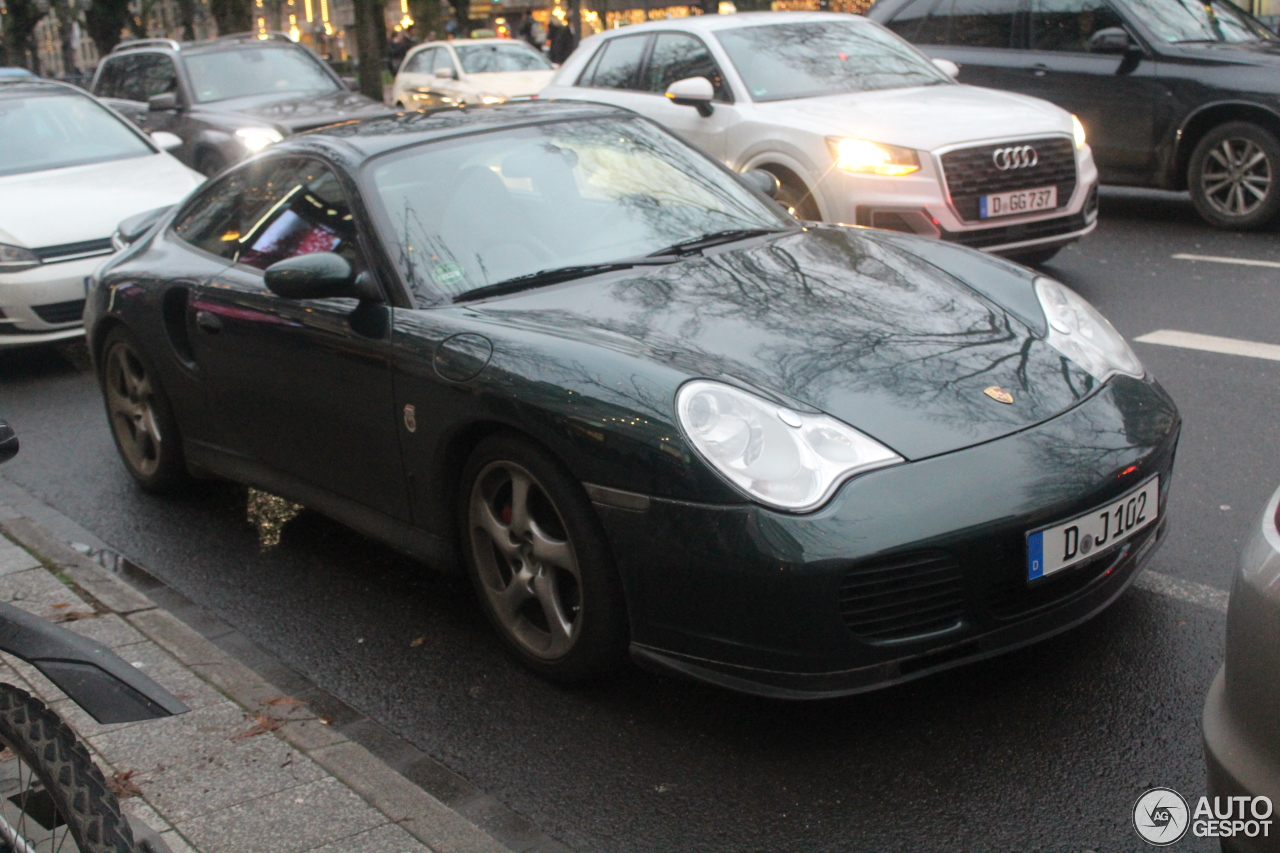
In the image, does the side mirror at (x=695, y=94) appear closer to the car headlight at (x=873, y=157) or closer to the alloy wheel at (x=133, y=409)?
the car headlight at (x=873, y=157)

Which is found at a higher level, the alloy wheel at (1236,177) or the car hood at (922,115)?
the car hood at (922,115)

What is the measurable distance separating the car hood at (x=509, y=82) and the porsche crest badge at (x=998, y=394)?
47.4 feet

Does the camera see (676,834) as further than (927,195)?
No

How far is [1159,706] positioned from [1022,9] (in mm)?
8376

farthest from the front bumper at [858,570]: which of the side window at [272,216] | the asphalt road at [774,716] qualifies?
the side window at [272,216]

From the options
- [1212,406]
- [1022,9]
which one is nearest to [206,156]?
[1022,9]

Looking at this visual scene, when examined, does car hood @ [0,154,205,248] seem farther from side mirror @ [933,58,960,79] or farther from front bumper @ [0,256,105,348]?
side mirror @ [933,58,960,79]

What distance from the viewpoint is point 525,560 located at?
3.55 metres

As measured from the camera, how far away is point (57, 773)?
201cm

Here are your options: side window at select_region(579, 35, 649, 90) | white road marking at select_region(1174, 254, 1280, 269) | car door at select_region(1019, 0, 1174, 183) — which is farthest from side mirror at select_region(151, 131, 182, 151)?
white road marking at select_region(1174, 254, 1280, 269)

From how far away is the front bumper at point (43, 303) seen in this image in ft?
25.4

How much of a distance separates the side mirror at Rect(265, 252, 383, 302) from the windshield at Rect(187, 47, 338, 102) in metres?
9.92

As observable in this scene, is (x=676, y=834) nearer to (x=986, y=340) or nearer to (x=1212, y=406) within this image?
(x=986, y=340)

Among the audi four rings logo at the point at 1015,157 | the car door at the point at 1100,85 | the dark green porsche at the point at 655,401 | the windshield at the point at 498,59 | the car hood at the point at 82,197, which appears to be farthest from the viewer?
the windshield at the point at 498,59
